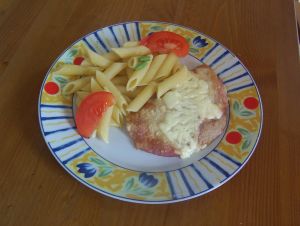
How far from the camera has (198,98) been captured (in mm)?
1059

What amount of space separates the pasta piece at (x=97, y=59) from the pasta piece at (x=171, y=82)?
203 mm

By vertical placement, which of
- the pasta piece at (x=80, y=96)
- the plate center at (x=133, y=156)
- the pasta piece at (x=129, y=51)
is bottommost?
the plate center at (x=133, y=156)

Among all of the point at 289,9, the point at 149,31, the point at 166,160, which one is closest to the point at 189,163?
the point at 166,160

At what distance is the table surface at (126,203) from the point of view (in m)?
0.88

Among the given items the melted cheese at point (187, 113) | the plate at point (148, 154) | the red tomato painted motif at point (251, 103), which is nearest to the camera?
the plate at point (148, 154)

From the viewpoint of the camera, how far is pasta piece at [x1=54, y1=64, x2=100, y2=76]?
112 cm

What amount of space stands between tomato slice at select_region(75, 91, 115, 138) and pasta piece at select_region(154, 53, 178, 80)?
0.67 feet

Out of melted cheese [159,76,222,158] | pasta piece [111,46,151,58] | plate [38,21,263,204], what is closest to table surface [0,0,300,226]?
plate [38,21,263,204]

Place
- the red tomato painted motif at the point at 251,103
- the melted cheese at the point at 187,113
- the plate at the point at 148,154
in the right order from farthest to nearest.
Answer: the red tomato painted motif at the point at 251,103
the melted cheese at the point at 187,113
the plate at the point at 148,154

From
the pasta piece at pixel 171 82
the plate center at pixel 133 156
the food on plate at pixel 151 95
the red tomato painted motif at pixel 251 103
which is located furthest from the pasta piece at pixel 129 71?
the red tomato painted motif at pixel 251 103

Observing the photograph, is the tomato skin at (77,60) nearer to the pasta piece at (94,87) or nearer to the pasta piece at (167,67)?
the pasta piece at (94,87)

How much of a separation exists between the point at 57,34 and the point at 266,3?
0.91 m

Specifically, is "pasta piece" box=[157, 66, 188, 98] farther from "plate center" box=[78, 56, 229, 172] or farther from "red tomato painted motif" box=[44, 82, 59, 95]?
"red tomato painted motif" box=[44, 82, 59, 95]

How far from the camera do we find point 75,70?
1135 mm
